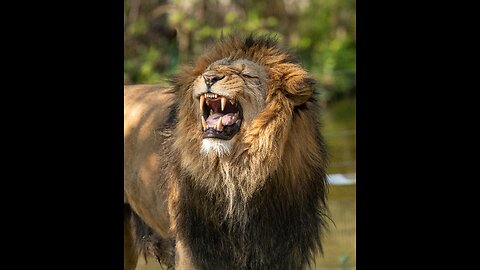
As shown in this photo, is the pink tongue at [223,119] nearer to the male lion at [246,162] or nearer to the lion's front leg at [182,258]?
the male lion at [246,162]

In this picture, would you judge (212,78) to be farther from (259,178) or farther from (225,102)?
(259,178)

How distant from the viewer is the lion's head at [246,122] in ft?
13.7

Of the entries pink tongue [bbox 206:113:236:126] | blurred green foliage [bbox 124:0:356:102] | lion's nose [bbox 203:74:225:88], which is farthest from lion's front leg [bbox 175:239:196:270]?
blurred green foliage [bbox 124:0:356:102]

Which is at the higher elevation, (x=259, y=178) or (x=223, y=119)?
(x=223, y=119)

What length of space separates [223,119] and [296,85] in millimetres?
379

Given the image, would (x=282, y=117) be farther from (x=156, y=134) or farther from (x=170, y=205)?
(x=156, y=134)

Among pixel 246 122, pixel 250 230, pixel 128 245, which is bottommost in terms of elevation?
pixel 128 245

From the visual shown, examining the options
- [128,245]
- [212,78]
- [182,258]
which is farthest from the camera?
[128,245]

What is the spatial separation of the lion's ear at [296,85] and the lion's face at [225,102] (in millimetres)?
119

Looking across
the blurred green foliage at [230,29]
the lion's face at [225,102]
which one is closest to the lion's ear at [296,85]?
the lion's face at [225,102]

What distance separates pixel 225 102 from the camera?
4.17m

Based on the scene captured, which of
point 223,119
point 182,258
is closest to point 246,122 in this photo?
point 223,119
